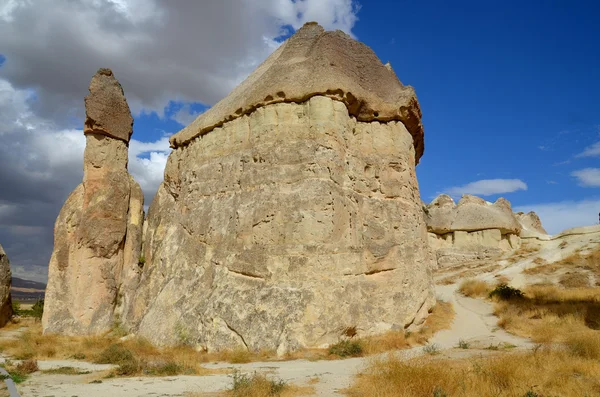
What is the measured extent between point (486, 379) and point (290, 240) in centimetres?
496

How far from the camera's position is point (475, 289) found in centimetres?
1903

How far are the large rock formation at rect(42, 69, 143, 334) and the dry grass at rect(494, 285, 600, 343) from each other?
12.0 metres

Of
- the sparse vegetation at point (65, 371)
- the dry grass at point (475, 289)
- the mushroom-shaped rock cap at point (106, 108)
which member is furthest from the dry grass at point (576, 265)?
the sparse vegetation at point (65, 371)

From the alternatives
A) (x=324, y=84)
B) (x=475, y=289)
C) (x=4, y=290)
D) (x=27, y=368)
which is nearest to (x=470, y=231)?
(x=475, y=289)

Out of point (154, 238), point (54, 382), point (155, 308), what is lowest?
point (54, 382)

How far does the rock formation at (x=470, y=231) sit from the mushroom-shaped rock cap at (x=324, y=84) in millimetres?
16101

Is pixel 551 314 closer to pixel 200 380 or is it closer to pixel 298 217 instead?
pixel 298 217

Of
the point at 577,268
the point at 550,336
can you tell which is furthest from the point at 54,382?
the point at 577,268

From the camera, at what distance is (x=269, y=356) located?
851 centimetres

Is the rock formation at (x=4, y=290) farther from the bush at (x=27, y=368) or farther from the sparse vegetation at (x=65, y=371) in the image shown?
the sparse vegetation at (x=65, y=371)

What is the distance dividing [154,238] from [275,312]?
6928mm

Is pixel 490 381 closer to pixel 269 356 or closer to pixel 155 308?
pixel 269 356

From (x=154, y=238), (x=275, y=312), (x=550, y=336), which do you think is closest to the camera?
(x=275, y=312)

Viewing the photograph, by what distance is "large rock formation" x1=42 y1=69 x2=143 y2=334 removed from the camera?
13211 millimetres
